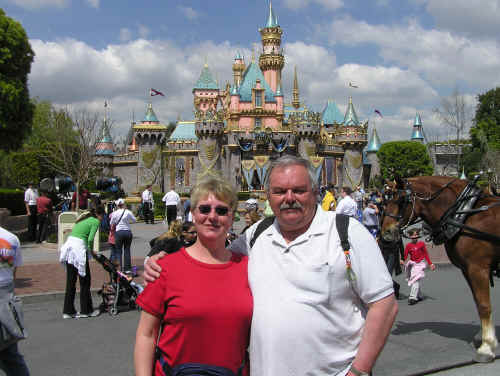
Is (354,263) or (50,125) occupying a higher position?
(50,125)

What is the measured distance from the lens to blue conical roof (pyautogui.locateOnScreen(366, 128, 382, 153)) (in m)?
63.2

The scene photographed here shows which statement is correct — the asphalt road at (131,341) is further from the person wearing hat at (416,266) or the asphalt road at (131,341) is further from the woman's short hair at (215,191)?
the woman's short hair at (215,191)

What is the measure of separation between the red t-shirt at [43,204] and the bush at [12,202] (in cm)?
620

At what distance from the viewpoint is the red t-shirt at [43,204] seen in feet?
50.3

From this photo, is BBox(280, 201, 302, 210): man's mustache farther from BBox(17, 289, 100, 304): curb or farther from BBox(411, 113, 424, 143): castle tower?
BBox(411, 113, 424, 143): castle tower

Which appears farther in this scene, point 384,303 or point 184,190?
point 184,190

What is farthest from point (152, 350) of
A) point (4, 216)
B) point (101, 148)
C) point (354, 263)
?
point (101, 148)

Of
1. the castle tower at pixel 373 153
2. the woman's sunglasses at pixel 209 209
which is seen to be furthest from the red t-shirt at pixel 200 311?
the castle tower at pixel 373 153

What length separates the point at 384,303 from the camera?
225cm

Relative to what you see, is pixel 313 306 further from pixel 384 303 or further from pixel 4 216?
pixel 4 216

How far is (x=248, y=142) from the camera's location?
45.7m

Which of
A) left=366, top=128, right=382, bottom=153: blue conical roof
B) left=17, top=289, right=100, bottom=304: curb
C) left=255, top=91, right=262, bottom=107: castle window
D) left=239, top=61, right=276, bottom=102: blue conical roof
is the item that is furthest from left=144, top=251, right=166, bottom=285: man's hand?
left=366, top=128, right=382, bottom=153: blue conical roof

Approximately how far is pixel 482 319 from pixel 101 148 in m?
52.2

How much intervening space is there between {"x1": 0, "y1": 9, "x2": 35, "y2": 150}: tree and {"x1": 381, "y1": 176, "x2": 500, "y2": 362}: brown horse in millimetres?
17768
